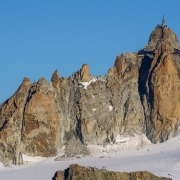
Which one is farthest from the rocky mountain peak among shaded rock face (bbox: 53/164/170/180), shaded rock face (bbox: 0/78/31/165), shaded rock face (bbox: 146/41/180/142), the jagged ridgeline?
shaded rock face (bbox: 53/164/170/180)

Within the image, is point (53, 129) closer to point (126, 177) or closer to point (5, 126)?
point (5, 126)

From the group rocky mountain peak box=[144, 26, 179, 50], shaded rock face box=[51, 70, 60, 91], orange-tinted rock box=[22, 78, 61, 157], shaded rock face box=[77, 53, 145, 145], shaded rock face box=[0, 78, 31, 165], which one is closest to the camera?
shaded rock face box=[0, 78, 31, 165]

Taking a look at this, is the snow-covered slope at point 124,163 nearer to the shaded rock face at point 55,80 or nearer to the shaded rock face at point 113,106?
the shaded rock face at point 113,106

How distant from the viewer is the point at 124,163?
98312 millimetres

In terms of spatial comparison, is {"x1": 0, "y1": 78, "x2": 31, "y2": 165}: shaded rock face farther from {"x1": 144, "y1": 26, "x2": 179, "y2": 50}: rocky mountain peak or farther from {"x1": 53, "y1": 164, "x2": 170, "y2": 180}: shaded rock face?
{"x1": 53, "y1": 164, "x2": 170, "y2": 180}: shaded rock face

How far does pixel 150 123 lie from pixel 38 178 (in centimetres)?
1547

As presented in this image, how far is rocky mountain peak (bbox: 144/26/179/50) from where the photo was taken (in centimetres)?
11338

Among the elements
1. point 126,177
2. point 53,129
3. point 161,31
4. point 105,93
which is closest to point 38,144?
point 53,129

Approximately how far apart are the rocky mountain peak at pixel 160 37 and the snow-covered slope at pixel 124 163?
13219 millimetres

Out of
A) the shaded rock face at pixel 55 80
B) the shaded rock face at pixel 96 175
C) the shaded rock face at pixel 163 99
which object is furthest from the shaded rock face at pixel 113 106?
the shaded rock face at pixel 96 175

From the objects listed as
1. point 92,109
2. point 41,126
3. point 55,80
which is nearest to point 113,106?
point 92,109

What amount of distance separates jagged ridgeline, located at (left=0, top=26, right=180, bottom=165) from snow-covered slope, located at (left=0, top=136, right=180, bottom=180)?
1641 millimetres

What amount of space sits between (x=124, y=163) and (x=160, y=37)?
67.0 ft

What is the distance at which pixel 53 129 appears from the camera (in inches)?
4168
